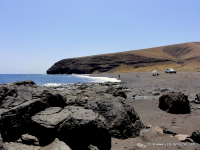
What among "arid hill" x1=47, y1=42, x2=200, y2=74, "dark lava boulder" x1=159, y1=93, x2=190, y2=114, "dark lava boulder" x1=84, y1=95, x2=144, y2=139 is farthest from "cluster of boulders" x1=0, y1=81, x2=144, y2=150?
"arid hill" x1=47, y1=42, x2=200, y2=74

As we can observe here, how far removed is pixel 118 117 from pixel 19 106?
3.12 meters

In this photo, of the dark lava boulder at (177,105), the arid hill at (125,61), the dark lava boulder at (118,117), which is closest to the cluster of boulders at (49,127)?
the dark lava boulder at (118,117)

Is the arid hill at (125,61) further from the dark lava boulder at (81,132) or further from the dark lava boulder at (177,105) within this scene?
the dark lava boulder at (81,132)

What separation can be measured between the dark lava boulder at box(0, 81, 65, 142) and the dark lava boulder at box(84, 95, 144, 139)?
1.63 metres

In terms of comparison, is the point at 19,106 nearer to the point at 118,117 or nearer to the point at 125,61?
the point at 118,117

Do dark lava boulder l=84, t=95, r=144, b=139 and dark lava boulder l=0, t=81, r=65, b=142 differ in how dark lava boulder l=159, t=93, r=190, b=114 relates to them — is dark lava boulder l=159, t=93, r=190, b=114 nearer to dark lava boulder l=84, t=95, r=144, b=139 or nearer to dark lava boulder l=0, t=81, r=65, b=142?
dark lava boulder l=84, t=95, r=144, b=139

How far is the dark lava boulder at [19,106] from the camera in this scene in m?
3.77

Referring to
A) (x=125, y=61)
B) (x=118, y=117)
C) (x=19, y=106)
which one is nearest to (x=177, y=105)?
(x=118, y=117)

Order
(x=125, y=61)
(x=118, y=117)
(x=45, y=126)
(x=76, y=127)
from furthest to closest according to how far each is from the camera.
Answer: (x=125, y=61)
(x=118, y=117)
(x=45, y=126)
(x=76, y=127)

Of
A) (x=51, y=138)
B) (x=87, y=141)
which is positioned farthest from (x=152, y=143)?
(x=51, y=138)

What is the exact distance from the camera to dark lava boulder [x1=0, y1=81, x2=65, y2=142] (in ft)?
12.4

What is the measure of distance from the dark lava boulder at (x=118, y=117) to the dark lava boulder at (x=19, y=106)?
5.33ft

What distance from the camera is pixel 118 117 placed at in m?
5.02

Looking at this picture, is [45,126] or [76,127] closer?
[76,127]
